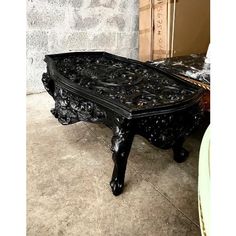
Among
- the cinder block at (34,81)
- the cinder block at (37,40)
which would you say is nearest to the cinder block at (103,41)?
the cinder block at (37,40)

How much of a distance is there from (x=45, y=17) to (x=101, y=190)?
223cm

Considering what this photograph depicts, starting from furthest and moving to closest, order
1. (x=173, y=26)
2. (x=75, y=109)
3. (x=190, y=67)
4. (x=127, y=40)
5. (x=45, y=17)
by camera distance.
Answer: (x=127, y=40)
(x=173, y=26)
(x=45, y=17)
(x=190, y=67)
(x=75, y=109)

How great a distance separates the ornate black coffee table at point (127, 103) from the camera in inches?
50.0

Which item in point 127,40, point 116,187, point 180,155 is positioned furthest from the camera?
point 127,40

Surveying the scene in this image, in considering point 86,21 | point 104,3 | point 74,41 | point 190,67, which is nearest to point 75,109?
point 190,67

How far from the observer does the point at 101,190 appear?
1422mm

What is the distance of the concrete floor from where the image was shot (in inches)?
46.7

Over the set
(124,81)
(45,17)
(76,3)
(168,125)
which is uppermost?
(76,3)

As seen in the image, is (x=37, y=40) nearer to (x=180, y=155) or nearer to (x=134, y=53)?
(x=134, y=53)

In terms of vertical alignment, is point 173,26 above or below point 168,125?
above

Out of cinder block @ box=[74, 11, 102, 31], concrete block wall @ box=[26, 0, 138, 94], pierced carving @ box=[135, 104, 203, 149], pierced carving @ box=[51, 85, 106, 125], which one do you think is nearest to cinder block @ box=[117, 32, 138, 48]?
concrete block wall @ box=[26, 0, 138, 94]

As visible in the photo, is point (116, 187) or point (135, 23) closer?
point (116, 187)

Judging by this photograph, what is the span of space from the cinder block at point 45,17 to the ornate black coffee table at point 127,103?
1.14 m

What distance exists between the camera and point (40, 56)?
3.04m
